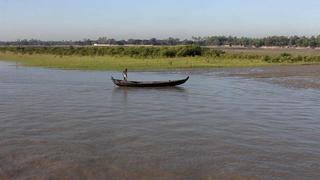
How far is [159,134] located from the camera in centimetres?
1877

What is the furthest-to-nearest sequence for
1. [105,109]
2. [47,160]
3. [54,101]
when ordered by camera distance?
[54,101]
[105,109]
[47,160]

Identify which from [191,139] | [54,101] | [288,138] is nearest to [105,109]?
[54,101]

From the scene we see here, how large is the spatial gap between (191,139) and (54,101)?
43.1ft

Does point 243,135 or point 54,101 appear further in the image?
point 54,101

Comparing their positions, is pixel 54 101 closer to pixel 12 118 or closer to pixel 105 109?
pixel 105 109

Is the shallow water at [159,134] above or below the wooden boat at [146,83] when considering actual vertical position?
below

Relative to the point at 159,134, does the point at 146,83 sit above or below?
above

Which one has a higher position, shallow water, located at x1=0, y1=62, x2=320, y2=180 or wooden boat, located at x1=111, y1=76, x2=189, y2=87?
wooden boat, located at x1=111, y1=76, x2=189, y2=87

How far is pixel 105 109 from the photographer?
25750mm

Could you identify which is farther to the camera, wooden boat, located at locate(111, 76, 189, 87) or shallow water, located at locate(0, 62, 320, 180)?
wooden boat, located at locate(111, 76, 189, 87)

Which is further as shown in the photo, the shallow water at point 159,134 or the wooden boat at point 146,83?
the wooden boat at point 146,83

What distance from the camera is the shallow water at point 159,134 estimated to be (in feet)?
45.3

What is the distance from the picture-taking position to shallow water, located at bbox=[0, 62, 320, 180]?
45.3 feet

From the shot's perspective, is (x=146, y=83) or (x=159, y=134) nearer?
(x=159, y=134)
